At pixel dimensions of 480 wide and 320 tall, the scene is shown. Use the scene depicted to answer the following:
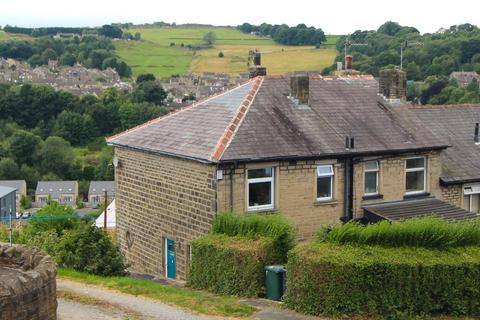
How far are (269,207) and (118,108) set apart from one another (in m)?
107

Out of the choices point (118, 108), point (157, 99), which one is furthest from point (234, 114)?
point (157, 99)

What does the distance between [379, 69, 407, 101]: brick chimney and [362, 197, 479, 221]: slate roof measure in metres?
3.69

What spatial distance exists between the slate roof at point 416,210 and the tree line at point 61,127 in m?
88.9

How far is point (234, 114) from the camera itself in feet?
69.1

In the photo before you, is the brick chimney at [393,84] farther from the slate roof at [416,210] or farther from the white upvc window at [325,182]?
the white upvc window at [325,182]

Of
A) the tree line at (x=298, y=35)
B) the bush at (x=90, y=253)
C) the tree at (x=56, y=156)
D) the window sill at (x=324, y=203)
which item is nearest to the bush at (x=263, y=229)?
the bush at (x=90, y=253)

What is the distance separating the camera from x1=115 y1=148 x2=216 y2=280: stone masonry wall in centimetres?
1989

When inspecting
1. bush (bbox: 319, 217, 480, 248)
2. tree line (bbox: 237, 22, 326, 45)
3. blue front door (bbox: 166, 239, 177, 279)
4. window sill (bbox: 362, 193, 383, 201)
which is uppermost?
tree line (bbox: 237, 22, 326, 45)

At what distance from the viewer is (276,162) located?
20.1 meters

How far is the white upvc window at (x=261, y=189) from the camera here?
785 inches

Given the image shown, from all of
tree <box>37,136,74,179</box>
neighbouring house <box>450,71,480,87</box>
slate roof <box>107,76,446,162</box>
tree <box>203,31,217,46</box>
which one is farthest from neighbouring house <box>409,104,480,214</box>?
tree <box>203,31,217,46</box>

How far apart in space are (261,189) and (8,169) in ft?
320

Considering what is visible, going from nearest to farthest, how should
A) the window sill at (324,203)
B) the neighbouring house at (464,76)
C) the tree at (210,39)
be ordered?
the window sill at (324,203), the neighbouring house at (464,76), the tree at (210,39)

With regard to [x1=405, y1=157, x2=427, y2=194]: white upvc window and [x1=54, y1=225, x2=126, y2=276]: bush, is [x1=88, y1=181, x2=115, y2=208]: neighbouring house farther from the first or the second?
[x1=54, y1=225, x2=126, y2=276]: bush
